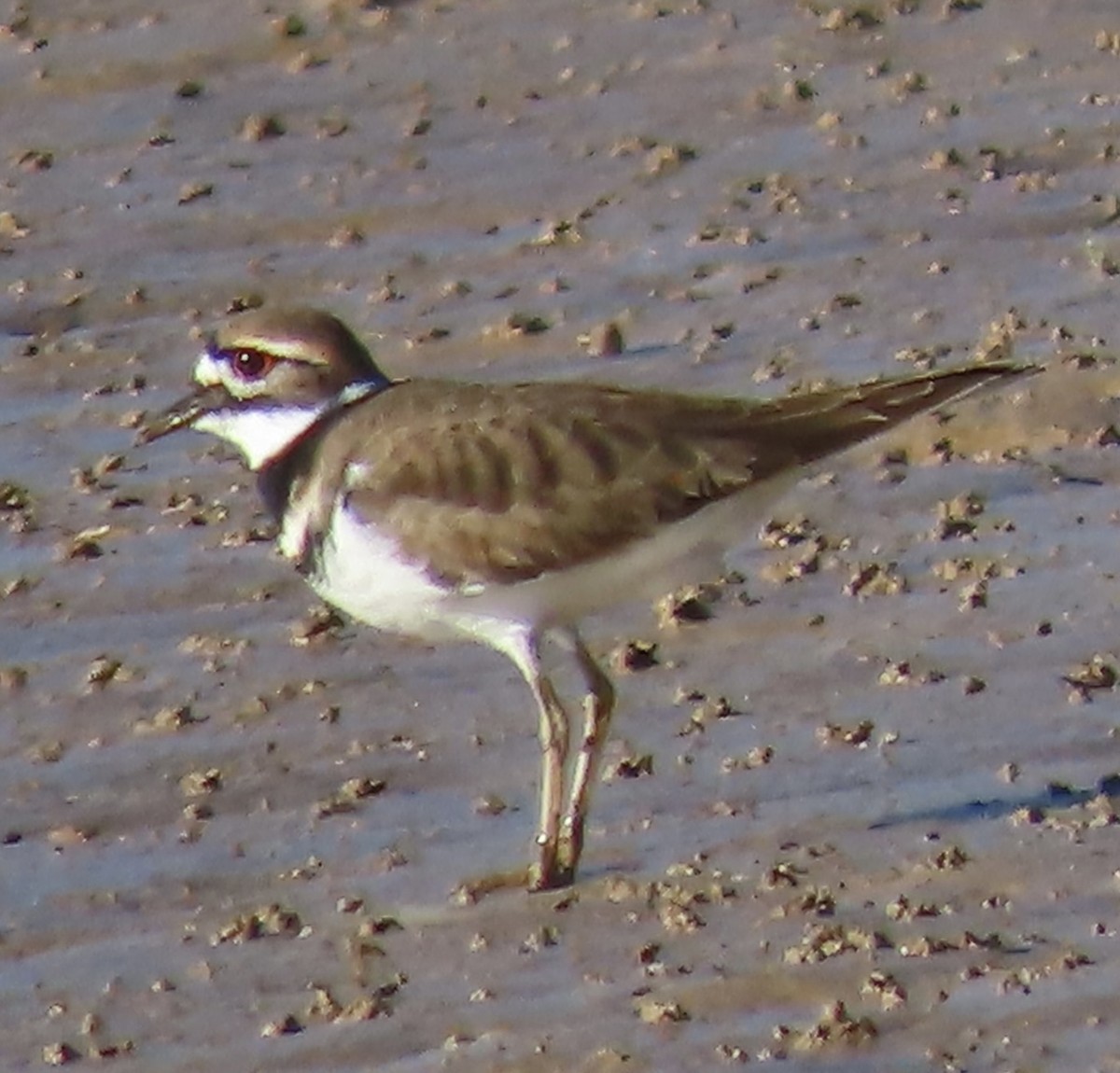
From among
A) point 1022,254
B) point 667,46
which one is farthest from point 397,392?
point 667,46

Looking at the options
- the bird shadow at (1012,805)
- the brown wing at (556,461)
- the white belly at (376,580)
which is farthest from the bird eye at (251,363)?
the bird shadow at (1012,805)

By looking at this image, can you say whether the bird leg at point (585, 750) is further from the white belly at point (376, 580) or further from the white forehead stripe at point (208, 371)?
the white forehead stripe at point (208, 371)

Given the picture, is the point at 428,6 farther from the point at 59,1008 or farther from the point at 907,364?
the point at 59,1008

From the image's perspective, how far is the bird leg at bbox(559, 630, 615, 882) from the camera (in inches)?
230

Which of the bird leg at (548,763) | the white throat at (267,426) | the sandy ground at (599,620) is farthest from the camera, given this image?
the white throat at (267,426)

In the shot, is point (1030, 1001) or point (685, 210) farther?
point (685, 210)

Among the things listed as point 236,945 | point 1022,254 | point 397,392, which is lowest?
point 1022,254

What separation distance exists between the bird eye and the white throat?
6 cm

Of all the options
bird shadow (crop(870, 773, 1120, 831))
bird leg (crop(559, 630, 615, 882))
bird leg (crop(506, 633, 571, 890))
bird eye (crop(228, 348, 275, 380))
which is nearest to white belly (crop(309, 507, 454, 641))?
bird leg (crop(506, 633, 571, 890))

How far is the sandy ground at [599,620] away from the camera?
18.0ft

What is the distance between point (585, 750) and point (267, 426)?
2.71 feet

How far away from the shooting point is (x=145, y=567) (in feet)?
22.9

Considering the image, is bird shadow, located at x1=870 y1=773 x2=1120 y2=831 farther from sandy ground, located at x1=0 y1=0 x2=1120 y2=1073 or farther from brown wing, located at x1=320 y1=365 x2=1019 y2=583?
brown wing, located at x1=320 y1=365 x2=1019 y2=583

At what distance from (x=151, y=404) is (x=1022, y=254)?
2004 mm
